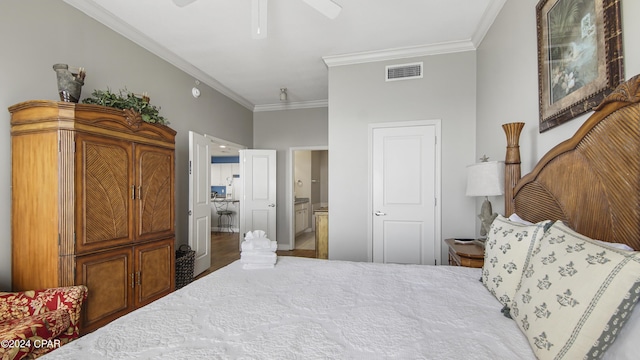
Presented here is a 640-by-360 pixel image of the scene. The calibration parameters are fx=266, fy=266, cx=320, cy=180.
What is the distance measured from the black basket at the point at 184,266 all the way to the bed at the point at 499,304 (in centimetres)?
197

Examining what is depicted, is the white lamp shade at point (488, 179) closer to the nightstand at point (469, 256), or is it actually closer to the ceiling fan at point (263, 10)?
the nightstand at point (469, 256)

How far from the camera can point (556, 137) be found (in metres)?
1.52

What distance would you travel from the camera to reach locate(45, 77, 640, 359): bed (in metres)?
0.74

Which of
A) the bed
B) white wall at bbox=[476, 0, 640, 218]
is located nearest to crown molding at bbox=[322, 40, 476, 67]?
white wall at bbox=[476, 0, 640, 218]

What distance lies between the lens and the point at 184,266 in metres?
3.19

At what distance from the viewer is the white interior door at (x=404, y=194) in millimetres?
3143

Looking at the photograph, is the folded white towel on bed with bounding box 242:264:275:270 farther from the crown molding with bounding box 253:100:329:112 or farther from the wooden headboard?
the crown molding with bounding box 253:100:329:112

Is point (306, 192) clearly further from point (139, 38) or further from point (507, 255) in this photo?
point (507, 255)

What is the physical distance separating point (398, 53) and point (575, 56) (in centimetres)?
210

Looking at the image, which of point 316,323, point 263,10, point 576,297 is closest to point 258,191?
point 263,10

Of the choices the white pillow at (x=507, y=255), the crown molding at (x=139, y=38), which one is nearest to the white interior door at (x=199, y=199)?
the crown molding at (x=139, y=38)

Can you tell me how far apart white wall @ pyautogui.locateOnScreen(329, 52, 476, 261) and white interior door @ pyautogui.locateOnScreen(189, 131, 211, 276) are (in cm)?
183

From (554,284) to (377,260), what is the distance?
2.50 m

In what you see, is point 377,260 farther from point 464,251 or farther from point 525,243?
point 525,243
